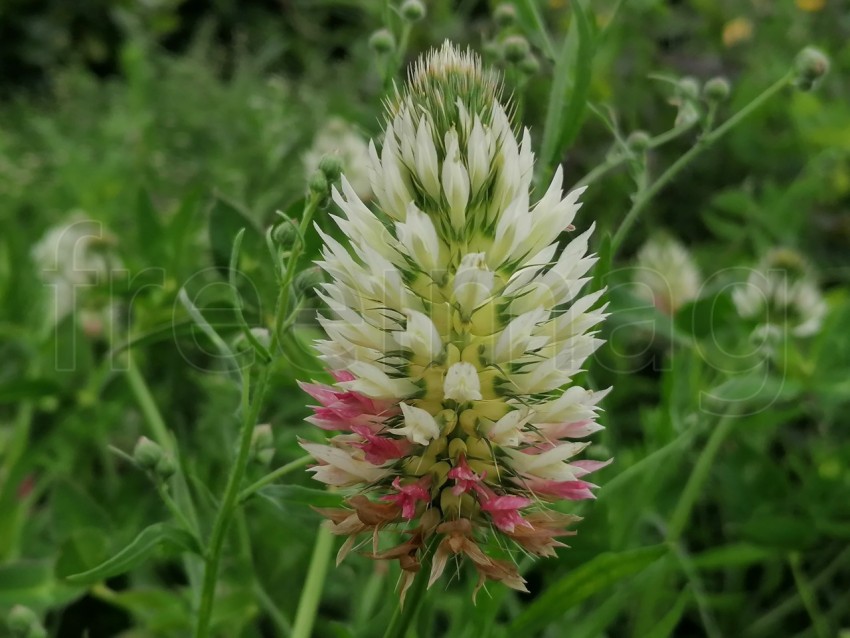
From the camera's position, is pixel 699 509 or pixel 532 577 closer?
pixel 532 577

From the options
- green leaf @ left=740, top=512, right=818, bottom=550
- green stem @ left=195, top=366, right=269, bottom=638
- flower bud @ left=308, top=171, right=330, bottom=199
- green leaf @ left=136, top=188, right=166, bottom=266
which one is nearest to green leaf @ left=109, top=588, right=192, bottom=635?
green stem @ left=195, top=366, right=269, bottom=638

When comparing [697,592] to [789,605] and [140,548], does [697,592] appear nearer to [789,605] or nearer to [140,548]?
[789,605]

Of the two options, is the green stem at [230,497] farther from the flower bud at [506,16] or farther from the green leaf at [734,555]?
the green leaf at [734,555]

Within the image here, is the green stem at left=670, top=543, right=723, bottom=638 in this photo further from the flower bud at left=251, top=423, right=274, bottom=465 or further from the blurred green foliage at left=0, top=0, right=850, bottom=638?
the flower bud at left=251, top=423, right=274, bottom=465

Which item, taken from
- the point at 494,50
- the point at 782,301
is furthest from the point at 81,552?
the point at 782,301

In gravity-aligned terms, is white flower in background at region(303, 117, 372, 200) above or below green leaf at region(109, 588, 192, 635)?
above

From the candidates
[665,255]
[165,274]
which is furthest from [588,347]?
[665,255]

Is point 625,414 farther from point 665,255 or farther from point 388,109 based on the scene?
point 388,109
